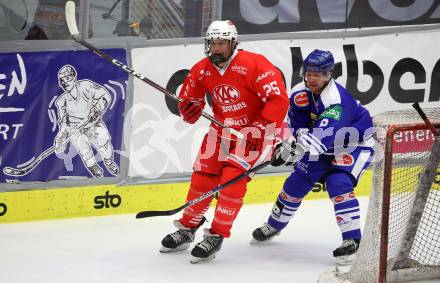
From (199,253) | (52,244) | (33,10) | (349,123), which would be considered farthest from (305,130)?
(33,10)

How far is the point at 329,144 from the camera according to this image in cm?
449

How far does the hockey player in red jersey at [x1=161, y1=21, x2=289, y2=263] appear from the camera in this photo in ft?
15.0

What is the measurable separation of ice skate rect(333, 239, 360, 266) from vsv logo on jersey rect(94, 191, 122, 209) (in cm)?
160

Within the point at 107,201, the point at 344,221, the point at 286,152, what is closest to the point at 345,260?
the point at 344,221

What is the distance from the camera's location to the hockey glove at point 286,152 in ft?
14.7

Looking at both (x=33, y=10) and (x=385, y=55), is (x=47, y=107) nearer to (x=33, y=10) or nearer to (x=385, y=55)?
(x=33, y=10)

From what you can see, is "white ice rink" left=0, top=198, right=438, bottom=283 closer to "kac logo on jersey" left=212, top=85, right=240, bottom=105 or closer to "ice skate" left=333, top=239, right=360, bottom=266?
"ice skate" left=333, top=239, right=360, bottom=266

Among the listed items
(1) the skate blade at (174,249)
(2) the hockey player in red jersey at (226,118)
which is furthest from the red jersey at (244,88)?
(1) the skate blade at (174,249)

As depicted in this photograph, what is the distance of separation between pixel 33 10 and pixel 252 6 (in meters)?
1.51

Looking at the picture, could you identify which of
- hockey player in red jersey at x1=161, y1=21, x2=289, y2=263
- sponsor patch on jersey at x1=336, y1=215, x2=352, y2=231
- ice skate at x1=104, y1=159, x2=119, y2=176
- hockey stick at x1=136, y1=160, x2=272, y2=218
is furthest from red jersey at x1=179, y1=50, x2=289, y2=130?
ice skate at x1=104, y1=159, x2=119, y2=176

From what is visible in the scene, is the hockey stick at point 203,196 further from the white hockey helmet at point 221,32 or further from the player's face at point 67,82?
the player's face at point 67,82

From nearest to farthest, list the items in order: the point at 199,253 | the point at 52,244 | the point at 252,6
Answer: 1. the point at 199,253
2. the point at 52,244
3. the point at 252,6

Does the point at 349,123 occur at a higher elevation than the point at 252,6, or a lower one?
lower

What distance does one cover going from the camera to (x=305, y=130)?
462cm
